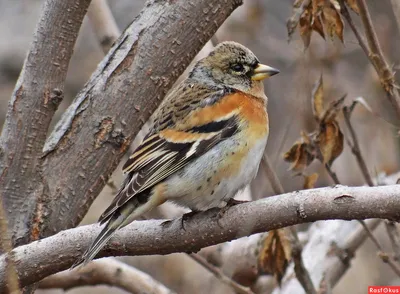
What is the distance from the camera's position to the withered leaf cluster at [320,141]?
3936mm

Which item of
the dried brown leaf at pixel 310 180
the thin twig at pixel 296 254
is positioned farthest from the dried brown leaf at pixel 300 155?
the thin twig at pixel 296 254

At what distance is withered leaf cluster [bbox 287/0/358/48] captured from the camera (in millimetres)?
3721

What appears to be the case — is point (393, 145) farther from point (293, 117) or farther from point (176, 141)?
point (176, 141)

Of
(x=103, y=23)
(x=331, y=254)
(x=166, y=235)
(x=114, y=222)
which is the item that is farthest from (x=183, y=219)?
(x=103, y=23)

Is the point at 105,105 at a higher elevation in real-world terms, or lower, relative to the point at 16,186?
higher

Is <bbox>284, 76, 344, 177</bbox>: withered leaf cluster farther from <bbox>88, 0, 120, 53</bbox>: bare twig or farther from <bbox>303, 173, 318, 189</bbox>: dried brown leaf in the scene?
<bbox>88, 0, 120, 53</bbox>: bare twig

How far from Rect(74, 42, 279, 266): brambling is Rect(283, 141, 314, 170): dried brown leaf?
17 cm

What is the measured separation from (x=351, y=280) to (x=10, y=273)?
467 centimetres

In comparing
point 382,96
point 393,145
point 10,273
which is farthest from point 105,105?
point 393,145

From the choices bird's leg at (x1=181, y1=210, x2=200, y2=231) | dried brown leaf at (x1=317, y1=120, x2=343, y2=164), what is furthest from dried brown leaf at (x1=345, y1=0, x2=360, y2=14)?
bird's leg at (x1=181, y1=210, x2=200, y2=231)

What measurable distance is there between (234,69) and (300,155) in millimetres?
759

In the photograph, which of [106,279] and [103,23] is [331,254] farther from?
[103,23]

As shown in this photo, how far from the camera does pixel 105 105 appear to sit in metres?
3.92

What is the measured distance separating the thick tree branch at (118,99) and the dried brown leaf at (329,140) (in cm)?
81
